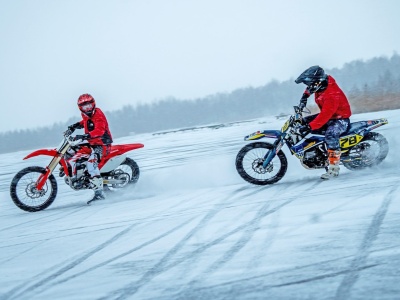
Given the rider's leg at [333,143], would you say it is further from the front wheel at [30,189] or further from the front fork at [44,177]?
the front wheel at [30,189]

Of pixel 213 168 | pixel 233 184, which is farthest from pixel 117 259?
pixel 213 168

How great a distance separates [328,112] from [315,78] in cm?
68

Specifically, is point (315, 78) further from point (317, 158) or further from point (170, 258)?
point (170, 258)

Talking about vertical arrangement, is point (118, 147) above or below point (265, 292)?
above

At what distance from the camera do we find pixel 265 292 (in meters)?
2.73

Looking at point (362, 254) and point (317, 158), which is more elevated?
point (317, 158)

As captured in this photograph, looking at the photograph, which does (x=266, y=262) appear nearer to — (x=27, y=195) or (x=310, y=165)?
(x=310, y=165)

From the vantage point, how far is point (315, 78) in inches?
259

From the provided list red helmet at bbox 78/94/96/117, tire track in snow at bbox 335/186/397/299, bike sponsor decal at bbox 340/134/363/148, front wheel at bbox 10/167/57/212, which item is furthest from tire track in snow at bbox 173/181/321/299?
front wheel at bbox 10/167/57/212

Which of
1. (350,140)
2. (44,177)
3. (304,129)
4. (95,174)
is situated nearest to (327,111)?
(304,129)

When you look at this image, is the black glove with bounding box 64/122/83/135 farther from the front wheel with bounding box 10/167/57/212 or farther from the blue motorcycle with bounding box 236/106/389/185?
the blue motorcycle with bounding box 236/106/389/185

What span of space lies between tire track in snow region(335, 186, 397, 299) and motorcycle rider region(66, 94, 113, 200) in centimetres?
505

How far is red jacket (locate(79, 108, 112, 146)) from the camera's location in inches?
280

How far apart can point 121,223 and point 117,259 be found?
1.51 m
